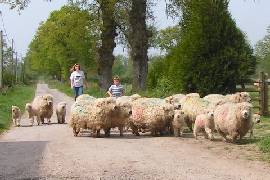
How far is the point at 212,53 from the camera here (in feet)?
68.2

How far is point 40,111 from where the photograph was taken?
774 inches

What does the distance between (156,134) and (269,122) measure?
15.4 feet

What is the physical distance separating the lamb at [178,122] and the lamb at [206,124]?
55 centimetres

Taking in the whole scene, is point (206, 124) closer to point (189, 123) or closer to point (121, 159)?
point (189, 123)

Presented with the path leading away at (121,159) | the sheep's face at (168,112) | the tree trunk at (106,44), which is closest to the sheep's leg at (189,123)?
the sheep's face at (168,112)

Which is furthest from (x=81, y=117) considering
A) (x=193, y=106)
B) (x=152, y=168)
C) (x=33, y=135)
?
(x=152, y=168)

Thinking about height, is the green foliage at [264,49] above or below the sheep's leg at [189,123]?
above

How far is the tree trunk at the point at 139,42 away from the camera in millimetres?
32125

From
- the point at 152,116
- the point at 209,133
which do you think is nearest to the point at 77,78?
the point at 152,116

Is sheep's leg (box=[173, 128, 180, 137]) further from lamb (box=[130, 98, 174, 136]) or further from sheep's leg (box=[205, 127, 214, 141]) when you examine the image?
sheep's leg (box=[205, 127, 214, 141])

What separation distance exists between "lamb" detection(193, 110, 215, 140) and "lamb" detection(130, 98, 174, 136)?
0.93 meters

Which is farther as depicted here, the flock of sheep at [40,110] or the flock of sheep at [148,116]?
the flock of sheep at [40,110]

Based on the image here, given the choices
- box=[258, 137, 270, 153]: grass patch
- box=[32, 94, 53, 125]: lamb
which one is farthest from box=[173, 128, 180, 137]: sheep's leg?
box=[32, 94, 53, 125]: lamb

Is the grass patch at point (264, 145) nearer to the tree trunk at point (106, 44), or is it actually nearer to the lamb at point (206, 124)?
the lamb at point (206, 124)
